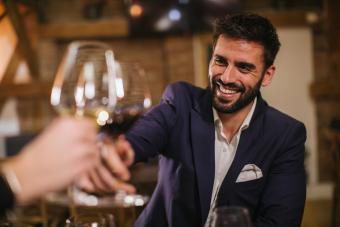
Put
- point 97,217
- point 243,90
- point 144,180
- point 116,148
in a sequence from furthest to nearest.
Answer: point 144,180
point 243,90
point 97,217
point 116,148

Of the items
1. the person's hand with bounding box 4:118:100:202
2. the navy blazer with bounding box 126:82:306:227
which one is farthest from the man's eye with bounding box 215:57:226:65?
the person's hand with bounding box 4:118:100:202

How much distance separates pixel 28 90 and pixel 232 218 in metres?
3.99

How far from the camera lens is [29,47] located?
14.1ft

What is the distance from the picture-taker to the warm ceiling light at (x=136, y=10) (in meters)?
4.54

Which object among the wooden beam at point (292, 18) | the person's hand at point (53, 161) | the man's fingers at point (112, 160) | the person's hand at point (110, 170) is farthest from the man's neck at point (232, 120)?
the wooden beam at point (292, 18)

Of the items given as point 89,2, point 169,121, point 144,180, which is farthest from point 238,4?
point 169,121

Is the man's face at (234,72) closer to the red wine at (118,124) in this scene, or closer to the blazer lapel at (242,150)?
the blazer lapel at (242,150)

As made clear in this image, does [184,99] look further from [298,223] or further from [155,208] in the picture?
[298,223]

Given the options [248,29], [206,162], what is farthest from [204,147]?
[248,29]

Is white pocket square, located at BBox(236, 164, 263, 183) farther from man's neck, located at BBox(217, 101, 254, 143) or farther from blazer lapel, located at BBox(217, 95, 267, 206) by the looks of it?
man's neck, located at BBox(217, 101, 254, 143)

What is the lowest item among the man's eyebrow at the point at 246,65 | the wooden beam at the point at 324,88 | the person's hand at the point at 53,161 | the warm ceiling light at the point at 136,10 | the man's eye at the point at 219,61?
the wooden beam at the point at 324,88

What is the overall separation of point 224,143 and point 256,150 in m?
0.13

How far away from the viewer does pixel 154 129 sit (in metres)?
1.72

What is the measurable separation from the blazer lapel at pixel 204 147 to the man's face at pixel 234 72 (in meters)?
0.08
